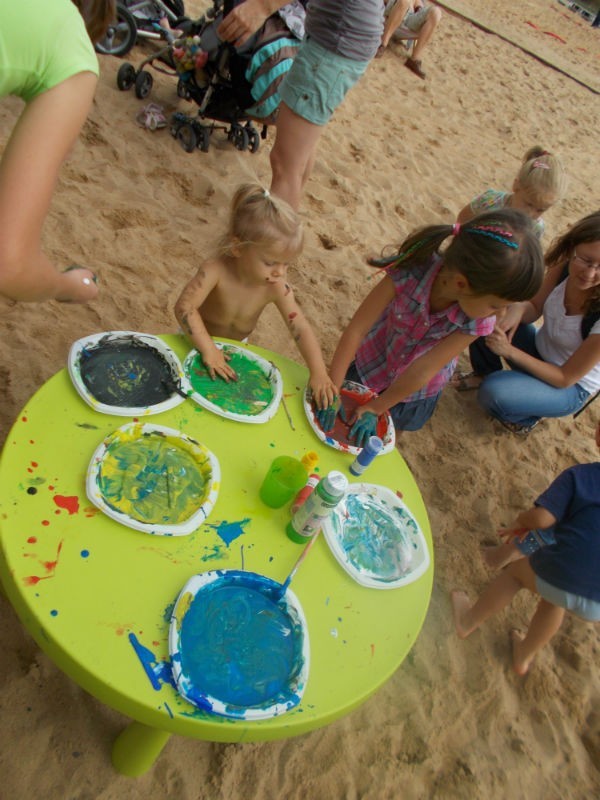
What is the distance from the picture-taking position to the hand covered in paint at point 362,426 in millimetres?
1643

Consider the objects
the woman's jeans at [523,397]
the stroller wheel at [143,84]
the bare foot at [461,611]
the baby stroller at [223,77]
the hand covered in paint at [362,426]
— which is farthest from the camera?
the stroller wheel at [143,84]

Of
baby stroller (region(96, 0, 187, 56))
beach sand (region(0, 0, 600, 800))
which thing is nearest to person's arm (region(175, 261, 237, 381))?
→ beach sand (region(0, 0, 600, 800))

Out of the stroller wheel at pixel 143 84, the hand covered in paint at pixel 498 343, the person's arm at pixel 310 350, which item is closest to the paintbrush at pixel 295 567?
the person's arm at pixel 310 350

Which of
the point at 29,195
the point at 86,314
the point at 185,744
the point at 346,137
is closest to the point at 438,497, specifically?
the point at 185,744

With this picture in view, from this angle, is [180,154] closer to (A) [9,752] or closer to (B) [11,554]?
(B) [11,554]

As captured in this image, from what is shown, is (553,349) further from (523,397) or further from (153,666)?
(153,666)

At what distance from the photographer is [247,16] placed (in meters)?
2.20

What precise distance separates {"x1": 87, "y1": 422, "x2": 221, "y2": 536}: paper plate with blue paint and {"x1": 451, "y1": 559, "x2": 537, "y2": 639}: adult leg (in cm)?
A: 111

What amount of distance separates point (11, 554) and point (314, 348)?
108cm

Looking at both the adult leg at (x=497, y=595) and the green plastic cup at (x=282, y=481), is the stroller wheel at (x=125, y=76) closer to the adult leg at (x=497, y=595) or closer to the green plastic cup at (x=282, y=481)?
the green plastic cup at (x=282, y=481)

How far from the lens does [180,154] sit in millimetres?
3201

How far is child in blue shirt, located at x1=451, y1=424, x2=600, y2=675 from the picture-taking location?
5.25 ft

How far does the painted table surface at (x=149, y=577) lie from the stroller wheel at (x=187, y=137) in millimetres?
2314

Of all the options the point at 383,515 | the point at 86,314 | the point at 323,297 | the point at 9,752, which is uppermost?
the point at 383,515
